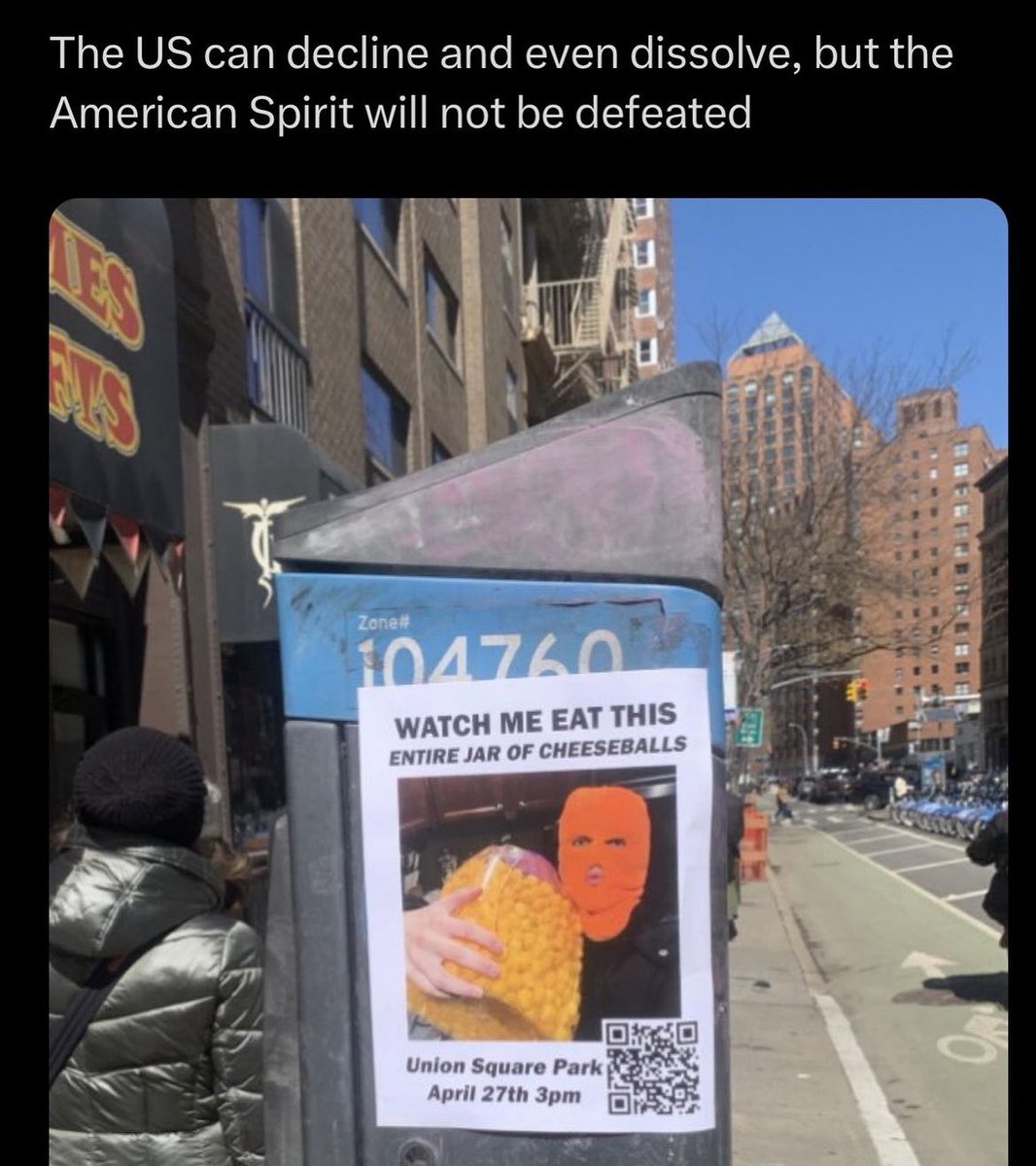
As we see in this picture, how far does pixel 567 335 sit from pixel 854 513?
7466mm

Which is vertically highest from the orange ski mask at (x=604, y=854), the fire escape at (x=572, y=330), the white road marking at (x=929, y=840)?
the fire escape at (x=572, y=330)

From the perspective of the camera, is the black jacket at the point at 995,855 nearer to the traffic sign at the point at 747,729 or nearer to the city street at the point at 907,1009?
the city street at the point at 907,1009

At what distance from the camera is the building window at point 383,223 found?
11.5 m

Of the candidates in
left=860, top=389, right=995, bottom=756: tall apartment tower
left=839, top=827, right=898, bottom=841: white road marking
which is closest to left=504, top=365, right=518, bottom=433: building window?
left=860, top=389, right=995, bottom=756: tall apartment tower

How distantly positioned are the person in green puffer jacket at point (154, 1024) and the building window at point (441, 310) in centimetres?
1294

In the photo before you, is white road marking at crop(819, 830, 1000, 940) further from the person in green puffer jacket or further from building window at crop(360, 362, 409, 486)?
→ the person in green puffer jacket

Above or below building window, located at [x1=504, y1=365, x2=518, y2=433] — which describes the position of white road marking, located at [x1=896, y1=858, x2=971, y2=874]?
below

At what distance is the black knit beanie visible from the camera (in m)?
2.07

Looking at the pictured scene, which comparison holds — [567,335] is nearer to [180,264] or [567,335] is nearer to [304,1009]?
[180,264]

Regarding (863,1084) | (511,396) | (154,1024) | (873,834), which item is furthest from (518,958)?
(873,834)

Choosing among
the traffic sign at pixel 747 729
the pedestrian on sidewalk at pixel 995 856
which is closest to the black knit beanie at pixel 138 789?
the pedestrian on sidewalk at pixel 995 856

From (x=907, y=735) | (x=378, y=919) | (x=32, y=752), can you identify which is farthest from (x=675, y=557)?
(x=907, y=735)

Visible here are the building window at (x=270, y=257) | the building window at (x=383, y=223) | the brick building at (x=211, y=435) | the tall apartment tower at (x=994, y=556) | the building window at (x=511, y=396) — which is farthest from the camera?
the tall apartment tower at (x=994, y=556)

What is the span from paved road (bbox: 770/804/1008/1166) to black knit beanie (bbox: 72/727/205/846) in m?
4.19
